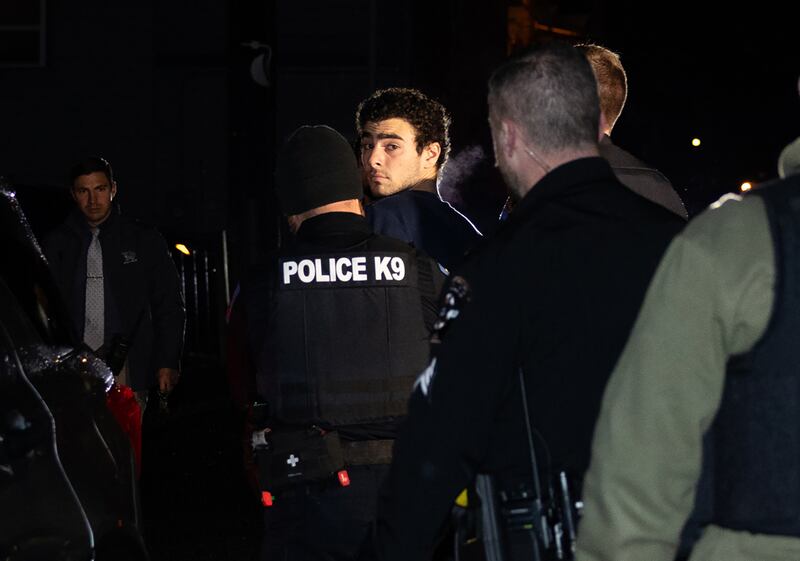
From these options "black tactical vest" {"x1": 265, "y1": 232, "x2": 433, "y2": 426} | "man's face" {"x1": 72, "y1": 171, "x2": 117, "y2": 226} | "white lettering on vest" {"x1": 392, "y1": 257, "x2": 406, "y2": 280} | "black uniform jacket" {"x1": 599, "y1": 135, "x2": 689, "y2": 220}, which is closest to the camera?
"black tactical vest" {"x1": 265, "y1": 232, "x2": 433, "y2": 426}

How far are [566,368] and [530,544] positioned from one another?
37 cm

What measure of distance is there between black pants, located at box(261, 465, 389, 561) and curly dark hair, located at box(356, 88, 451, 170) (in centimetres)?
146

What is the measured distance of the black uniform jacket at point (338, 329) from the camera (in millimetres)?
4375

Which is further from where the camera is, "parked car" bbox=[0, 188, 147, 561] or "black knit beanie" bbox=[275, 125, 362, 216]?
"black knit beanie" bbox=[275, 125, 362, 216]

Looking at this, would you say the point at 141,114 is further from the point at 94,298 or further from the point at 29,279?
the point at 29,279

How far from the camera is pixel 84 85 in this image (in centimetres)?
2345

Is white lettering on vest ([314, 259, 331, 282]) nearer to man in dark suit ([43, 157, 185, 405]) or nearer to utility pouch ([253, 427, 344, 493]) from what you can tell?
utility pouch ([253, 427, 344, 493])

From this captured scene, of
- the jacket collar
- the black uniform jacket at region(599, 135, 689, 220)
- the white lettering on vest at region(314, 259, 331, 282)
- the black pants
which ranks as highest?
the black uniform jacket at region(599, 135, 689, 220)

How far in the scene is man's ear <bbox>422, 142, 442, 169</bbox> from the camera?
17.7ft

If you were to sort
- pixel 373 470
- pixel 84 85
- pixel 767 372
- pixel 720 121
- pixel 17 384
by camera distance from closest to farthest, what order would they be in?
pixel 767 372, pixel 17 384, pixel 373 470, pixel 84 85, pixel 720 121

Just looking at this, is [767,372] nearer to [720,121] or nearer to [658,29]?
[658,29]

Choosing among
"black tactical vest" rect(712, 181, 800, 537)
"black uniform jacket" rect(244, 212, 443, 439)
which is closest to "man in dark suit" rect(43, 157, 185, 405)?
"black uniform jacket" rect(244, 212, 443, 439)

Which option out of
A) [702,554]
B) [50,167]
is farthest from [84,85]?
[702,554]

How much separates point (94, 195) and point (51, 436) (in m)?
4.48
